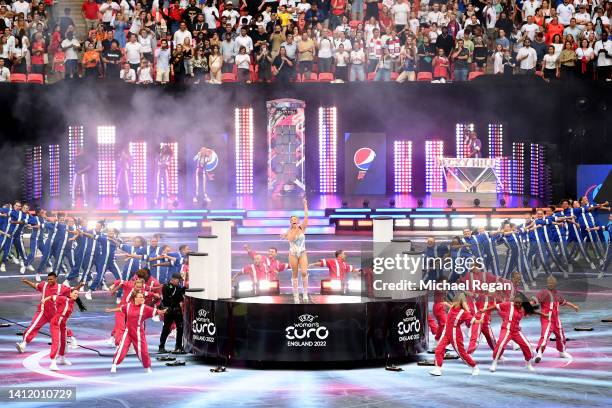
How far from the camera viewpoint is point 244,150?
42438mm

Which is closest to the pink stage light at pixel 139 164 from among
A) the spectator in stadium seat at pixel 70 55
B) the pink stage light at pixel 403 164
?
the spectator in stadium seat at pixel 70 55

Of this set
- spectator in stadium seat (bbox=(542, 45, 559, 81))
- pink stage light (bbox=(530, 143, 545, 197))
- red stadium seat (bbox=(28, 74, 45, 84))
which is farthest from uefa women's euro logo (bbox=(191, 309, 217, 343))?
pink stage light (bbox=(530, 143, 545, 197))

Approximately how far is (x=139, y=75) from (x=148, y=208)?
4044mm

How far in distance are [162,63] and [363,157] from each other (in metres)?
7.72

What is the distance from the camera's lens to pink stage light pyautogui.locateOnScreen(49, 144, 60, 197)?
1624 inches

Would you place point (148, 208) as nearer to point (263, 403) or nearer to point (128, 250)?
point (128, 250)

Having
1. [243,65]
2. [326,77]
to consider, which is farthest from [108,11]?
[326,77]

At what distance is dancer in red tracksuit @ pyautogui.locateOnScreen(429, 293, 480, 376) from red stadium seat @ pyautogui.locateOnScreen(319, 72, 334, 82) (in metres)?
18.5

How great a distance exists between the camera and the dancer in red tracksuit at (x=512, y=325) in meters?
22.0

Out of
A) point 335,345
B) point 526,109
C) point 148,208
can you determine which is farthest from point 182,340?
point 526,109

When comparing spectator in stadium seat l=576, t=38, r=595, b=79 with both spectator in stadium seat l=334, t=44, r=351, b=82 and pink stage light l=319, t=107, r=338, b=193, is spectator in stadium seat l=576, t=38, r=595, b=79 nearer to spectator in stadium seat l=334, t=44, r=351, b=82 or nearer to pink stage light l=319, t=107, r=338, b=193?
spectator in stadium seat l=334, t=44, r=351, b=82

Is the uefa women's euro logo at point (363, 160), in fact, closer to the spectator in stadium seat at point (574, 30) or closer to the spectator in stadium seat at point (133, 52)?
the spectator in stadium seat at point (574, 30)

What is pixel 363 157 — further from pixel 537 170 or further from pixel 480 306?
pixel 480 306

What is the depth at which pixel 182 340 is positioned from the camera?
2392 centimetres
